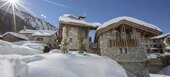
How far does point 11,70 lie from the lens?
17.9 ft

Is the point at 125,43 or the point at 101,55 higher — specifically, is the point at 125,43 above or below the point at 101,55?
above

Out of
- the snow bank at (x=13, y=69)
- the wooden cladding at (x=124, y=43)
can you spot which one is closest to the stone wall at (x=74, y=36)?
the wooden cladding at (x=124, y=43)

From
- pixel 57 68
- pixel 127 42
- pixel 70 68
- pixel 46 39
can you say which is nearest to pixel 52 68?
pixel 57 68

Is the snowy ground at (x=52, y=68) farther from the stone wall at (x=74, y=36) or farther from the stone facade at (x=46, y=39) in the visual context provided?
the stone facade at (x=46, y=39)

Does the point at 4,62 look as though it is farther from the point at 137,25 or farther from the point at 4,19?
the point at 4,19

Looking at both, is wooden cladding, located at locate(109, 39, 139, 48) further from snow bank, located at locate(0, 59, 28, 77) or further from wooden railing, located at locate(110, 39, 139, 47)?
snow bank, located at locate(0, 59, 28, 77)

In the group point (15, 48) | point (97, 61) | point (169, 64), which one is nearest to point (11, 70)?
point (97, 61)

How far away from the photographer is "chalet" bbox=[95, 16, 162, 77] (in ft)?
61.2

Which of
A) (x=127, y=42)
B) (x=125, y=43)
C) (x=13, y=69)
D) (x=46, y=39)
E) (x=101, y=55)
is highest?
(x=46, y=39)

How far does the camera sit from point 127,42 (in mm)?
19328

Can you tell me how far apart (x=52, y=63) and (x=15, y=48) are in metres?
19.7

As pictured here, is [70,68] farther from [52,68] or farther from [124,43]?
[124,43]

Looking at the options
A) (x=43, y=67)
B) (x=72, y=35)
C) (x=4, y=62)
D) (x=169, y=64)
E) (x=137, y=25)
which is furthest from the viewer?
(x=169, y=64)

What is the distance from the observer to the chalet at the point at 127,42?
734 inches
